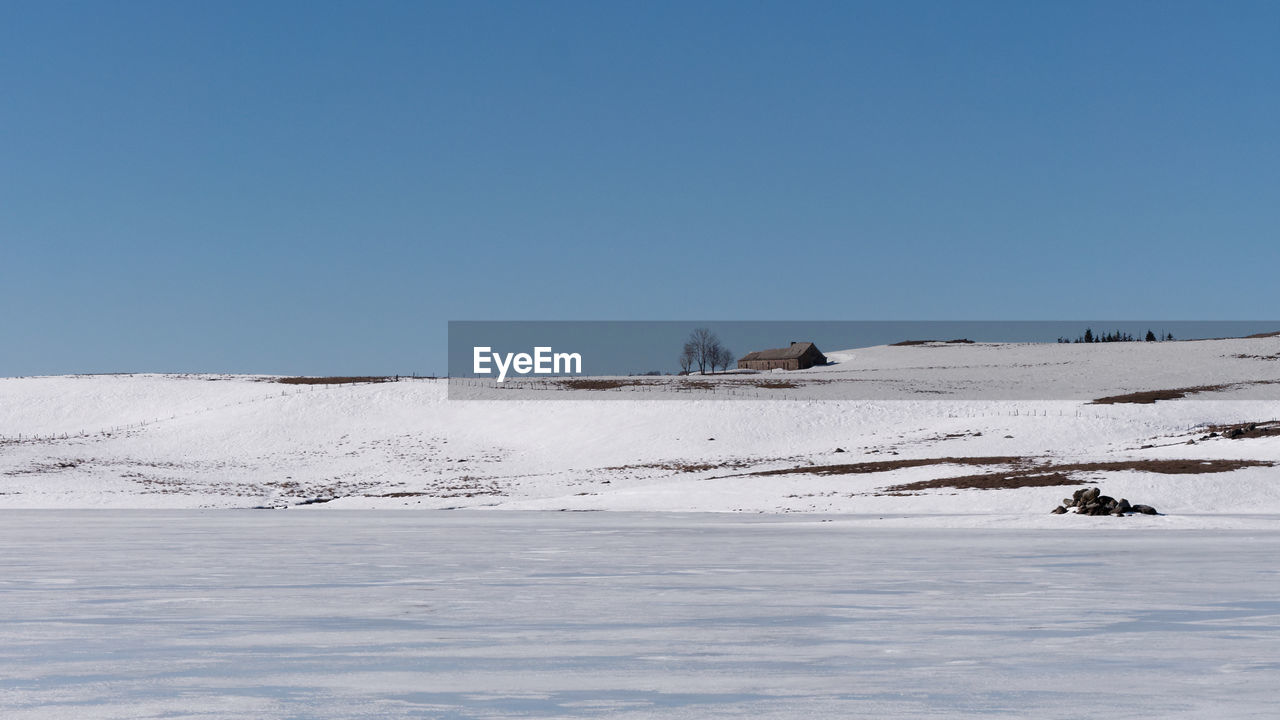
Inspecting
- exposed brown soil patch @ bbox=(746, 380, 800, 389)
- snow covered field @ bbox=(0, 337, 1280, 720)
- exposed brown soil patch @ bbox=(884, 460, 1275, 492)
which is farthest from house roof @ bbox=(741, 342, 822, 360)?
exposed brown soil patch @ bbox=(884, 460, 1275, 492)

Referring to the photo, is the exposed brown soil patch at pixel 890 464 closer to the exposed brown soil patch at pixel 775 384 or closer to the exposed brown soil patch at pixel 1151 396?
the exposed brown soil patch at pixel 1151 396

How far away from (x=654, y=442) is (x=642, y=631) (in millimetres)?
49021

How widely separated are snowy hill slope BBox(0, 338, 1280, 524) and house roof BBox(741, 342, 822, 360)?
47714 mm

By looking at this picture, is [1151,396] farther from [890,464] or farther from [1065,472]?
[1065,472]

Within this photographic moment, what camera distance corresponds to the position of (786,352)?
144 m

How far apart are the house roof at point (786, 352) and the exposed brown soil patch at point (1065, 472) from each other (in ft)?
328

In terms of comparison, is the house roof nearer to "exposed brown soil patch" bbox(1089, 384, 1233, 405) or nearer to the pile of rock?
"exposed brown soil patch" bbox(1089, 384, 1233, 405)

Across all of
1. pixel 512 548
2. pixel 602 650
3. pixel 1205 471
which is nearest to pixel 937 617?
pixel 602 650

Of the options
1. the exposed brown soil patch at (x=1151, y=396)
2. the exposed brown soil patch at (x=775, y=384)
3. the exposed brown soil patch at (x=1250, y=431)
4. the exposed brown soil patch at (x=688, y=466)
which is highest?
the exposed brown soil patch at (x=775, y=384)

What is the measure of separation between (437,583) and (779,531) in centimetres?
1215

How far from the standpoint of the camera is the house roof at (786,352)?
141m

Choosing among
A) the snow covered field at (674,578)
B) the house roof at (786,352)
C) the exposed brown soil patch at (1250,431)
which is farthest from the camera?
the house roof at (786,352)

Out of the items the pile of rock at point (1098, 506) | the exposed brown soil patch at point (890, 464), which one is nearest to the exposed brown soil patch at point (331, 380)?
the exposed brown soil patch at point (890, 464)

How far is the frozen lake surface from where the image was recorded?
730cm
